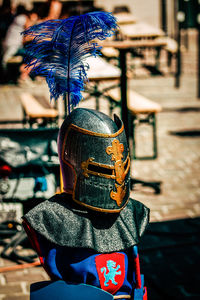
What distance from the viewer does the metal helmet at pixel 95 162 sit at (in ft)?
7.24

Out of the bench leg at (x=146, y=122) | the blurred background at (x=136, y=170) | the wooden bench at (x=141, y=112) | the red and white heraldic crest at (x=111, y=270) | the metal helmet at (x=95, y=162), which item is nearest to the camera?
the metal helmet at (x=95, y=162)

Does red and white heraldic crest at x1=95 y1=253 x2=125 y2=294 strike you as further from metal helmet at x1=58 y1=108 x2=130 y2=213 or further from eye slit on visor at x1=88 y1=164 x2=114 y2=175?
eye slit on visor at x1=88 y1=164 x2=114 y2=175

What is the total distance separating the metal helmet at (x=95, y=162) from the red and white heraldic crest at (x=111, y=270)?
1.00 feet

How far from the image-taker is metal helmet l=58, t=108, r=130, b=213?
2.21 meters

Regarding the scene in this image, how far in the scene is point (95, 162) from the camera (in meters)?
2.20

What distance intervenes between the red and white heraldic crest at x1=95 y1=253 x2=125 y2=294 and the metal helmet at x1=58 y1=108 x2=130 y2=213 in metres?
0.30

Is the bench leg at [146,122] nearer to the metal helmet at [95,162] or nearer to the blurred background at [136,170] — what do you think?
the blurred background at [136,170]

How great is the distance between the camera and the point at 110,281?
7.76ft

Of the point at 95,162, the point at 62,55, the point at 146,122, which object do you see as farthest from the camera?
the point at 146,122

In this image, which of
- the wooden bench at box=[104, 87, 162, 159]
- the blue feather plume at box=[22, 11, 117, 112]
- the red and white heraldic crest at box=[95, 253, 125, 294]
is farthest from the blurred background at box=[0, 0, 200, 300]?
the red and white heraldic crest at box=[95, 253, 125, 294]

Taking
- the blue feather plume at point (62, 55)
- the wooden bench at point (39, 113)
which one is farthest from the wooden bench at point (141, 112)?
the blue feather plume at point (62, 55)

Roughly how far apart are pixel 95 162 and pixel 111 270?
0.61 metres

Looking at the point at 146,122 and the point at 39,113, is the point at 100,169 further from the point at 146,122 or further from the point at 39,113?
the point at 146,122

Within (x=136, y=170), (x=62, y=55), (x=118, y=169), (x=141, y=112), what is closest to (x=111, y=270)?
(x=118, y=169)
